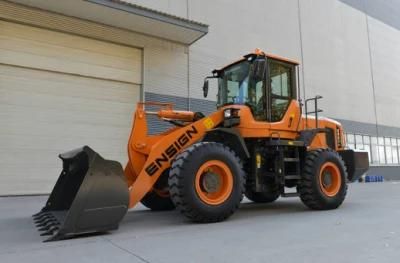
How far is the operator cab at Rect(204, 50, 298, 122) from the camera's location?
735cm

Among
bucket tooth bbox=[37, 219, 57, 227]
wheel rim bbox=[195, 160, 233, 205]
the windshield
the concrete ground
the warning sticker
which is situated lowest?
the concrete ground

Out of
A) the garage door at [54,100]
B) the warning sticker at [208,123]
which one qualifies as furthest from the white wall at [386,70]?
the warning sticker at [208,123]

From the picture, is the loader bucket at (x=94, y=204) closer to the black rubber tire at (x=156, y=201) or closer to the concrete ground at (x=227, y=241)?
the concrete ground at (x=227, y=241)

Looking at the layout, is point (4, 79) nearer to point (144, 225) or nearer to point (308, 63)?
point (144, 225)

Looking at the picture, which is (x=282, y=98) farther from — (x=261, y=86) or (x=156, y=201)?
(x=156, y=201)

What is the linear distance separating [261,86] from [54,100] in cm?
839

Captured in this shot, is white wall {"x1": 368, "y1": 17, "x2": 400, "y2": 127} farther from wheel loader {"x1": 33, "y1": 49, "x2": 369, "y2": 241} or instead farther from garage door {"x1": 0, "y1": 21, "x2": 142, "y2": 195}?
wheel loader {"x1": 33, "y1": 49, "x2": 369, "y2": 241}

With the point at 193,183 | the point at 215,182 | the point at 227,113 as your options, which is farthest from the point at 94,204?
the point at 227,113

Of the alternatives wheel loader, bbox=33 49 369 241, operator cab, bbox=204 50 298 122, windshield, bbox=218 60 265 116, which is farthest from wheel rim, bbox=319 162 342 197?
windshield, bbox=218 60 265 116

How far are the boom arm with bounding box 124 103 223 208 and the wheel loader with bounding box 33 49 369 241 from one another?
2cm

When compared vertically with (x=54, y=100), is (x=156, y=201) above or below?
below

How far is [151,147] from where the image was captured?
6465 millimetres

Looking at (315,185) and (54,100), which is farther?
(54,100)

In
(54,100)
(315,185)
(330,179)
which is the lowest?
(315,185)
